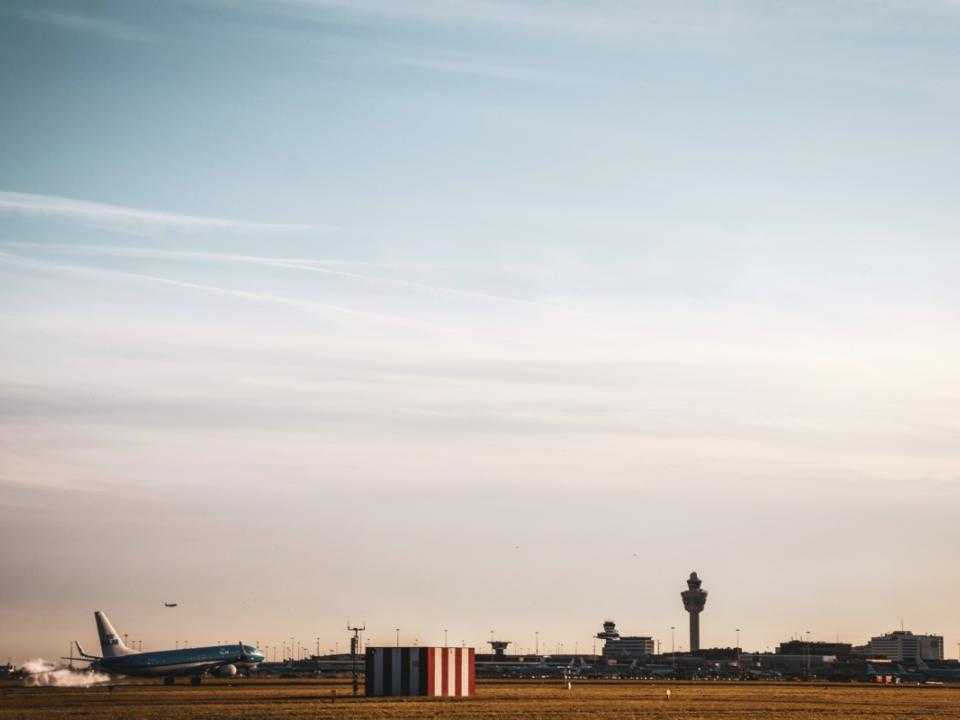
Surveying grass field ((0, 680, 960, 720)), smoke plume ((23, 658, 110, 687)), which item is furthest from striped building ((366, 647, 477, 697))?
smoke plume ((23, 658, 110, 687))

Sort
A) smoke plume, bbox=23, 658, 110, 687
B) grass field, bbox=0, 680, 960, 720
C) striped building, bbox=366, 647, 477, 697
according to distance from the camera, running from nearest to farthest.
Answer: grass field, bbox=0, 680, 960, 720 < striped building, bbox=366, 647, 477, 697 < smoke plume, bbox=23, 658, 110, 687

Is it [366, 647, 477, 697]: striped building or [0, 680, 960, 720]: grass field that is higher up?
[366, 647, 477, 697]: striped building

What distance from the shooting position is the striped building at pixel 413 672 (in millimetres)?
139000

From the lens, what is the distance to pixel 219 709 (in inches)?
4508

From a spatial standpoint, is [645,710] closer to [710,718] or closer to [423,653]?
[710,718]

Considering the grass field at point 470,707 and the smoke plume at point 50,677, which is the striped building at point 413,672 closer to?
the grass field at point 470,707

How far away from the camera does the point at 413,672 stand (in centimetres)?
13912

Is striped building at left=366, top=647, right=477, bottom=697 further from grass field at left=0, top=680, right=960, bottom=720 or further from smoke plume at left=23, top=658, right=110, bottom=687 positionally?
smoke plume at left=23, top=658, right=110, bottom=687

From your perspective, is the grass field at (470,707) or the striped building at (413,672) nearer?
the grass field at (470,707)

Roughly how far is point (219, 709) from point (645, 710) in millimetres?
36598

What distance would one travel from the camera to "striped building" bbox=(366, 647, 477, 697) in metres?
139

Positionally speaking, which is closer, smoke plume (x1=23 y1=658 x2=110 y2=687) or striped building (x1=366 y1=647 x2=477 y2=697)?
striped building (x1=366 y1=647 x2=477 y2=697)

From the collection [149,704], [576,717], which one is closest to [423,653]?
[149,704]

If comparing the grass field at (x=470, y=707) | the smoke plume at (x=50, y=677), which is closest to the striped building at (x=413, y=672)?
the grass field at (x=470, y=707)
